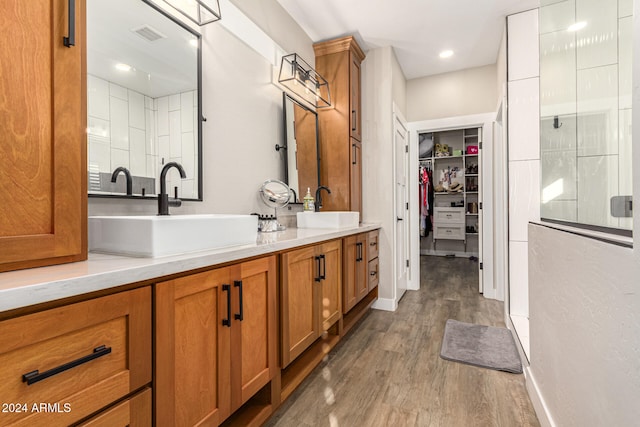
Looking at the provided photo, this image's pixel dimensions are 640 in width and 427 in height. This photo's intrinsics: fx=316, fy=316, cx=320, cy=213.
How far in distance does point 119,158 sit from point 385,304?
2608 mm

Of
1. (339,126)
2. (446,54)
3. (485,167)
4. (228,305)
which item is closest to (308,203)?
(339,126)

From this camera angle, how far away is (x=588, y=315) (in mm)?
953

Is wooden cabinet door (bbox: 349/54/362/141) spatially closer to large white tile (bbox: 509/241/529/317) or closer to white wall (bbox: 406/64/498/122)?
white wall (bbox: 406/64/498/122)

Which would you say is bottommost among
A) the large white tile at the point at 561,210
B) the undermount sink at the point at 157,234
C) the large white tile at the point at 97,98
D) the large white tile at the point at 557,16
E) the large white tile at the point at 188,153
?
the undermount sink at the point at 157,234

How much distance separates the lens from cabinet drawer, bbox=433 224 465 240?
19.9ft

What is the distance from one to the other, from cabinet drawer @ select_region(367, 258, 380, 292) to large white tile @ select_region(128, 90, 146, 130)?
6.81 feet

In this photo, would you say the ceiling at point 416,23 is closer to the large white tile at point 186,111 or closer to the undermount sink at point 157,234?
the large white tile at point 186,111

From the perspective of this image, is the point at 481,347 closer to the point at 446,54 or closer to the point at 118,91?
the point at 118,91

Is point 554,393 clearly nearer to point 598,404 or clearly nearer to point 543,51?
point 598,404

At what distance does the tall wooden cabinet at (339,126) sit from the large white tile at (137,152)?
180 cm

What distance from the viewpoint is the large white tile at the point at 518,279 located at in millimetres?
2652

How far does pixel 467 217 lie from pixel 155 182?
599 centimetres

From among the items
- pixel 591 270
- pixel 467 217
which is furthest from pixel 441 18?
pixel 467 217

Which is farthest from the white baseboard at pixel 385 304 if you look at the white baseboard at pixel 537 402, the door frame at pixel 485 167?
the white baseboard at pixel 537 402
